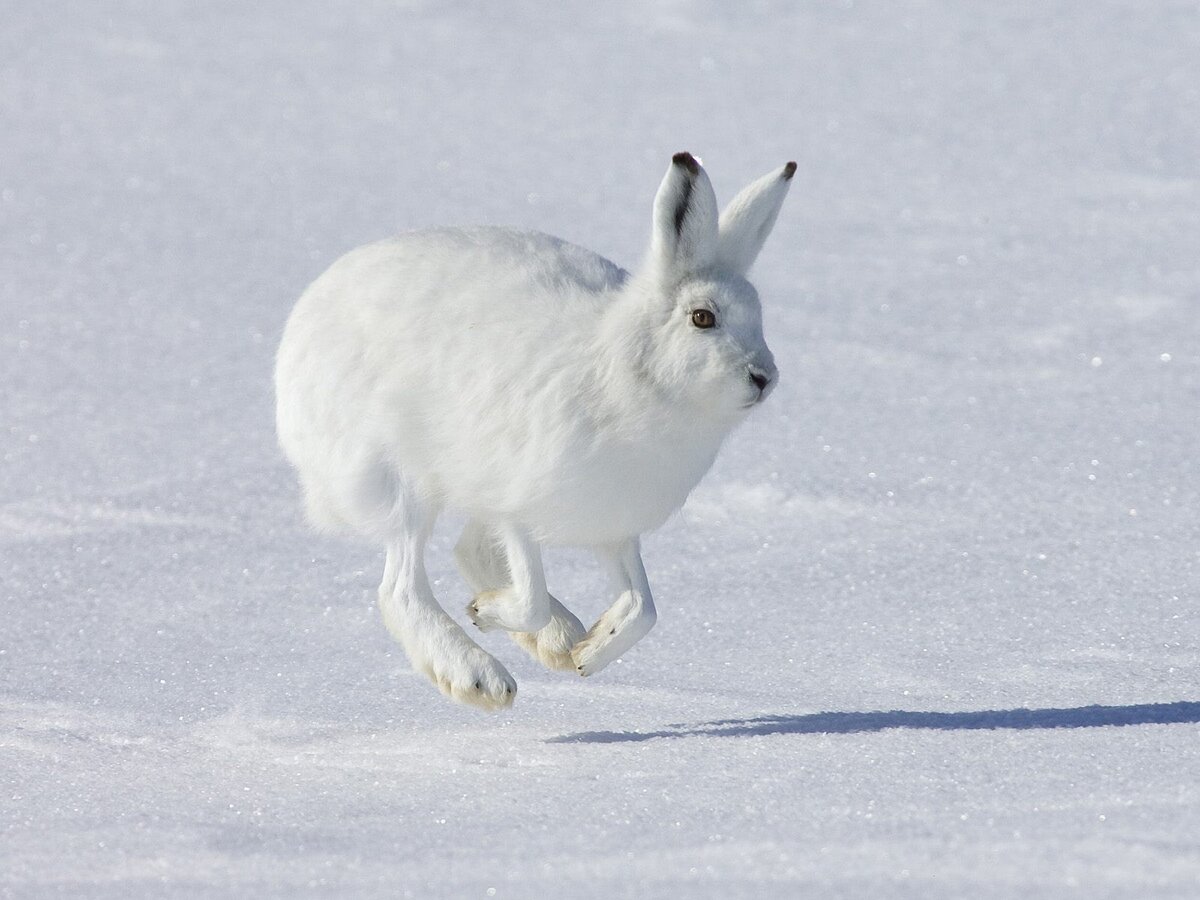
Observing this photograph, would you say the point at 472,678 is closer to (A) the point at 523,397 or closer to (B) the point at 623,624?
(B) the point at 623,624

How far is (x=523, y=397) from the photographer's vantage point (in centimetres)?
440

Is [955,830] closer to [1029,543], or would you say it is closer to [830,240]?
[1029,543]

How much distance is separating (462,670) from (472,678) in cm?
4

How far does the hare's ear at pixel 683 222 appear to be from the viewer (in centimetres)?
422

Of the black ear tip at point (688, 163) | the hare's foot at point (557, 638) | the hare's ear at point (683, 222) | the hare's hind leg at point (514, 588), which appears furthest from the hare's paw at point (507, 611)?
the black ear tip at point (688, 163)

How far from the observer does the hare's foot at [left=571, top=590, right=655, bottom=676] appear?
4473 millimetres

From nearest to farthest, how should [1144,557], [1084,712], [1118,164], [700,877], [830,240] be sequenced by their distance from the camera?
[700,877], [1084,712], [1144,557], [830,240], [1118,164]

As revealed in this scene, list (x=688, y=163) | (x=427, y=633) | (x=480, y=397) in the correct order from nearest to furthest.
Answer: (x=688, y=163), (x=480, y=397), (x=427, y=633)

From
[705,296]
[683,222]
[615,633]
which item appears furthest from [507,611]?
[683,222]

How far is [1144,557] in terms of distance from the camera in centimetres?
593

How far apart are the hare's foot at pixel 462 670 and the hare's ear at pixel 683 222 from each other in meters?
1.03

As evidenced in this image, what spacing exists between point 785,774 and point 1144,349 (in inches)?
169

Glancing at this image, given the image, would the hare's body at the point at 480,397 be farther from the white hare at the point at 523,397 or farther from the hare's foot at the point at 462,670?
the hare's foot at the point at 462,670

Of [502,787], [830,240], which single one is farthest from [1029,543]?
[830,240]
